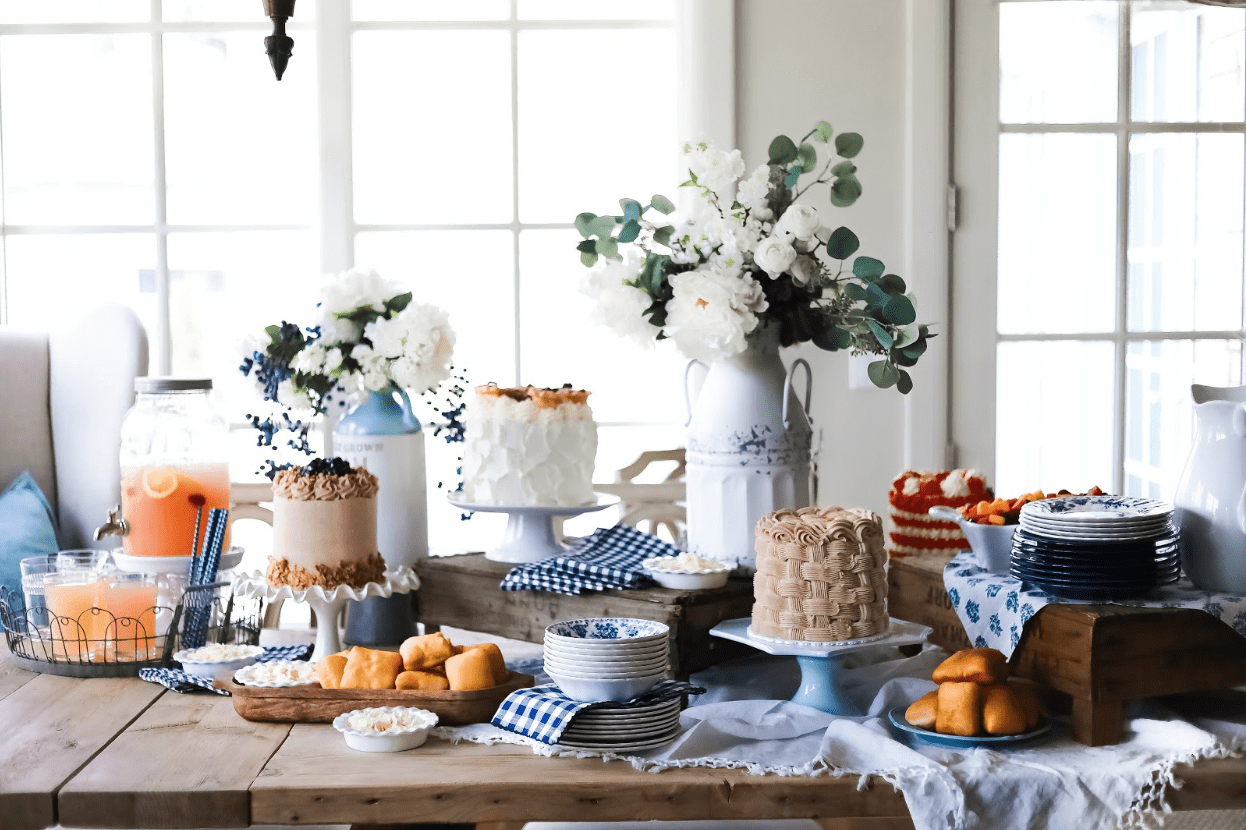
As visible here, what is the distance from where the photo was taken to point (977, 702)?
1157mm

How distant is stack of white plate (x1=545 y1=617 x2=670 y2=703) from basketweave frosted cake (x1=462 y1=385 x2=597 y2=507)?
49 cm

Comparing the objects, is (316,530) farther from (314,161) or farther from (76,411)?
(314,161)

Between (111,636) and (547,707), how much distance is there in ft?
2.13

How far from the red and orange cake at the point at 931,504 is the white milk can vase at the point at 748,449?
0.16 m

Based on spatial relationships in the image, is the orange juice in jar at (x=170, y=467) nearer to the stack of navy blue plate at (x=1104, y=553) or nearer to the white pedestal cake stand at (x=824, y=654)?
the white pedestal cake stand at (x=824, y=654)

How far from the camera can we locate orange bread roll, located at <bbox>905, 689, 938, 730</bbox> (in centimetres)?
117

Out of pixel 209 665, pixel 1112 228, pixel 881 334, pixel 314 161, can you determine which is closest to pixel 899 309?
pixel 881 334

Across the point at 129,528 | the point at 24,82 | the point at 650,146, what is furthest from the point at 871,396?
the point at 24,82

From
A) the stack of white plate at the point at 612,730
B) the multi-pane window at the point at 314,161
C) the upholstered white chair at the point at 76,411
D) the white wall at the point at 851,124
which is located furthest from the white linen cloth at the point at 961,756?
the multi-pane window at the point at 314,161

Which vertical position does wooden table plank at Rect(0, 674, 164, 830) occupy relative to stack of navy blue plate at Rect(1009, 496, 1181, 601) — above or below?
below

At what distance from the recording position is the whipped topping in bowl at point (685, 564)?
4.79ft

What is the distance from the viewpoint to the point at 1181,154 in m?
3.02

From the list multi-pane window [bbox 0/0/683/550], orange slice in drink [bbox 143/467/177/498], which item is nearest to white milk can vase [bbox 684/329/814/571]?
orange slice in drink [bbox 143/467/177/498]

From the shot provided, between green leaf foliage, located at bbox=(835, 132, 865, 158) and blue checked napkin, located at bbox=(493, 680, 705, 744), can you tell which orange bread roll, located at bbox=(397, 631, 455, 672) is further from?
green leaf foliage, located at bbox=(835, 132, 865, 158)
